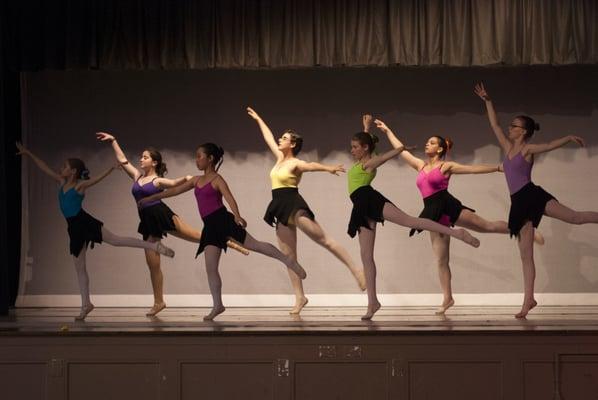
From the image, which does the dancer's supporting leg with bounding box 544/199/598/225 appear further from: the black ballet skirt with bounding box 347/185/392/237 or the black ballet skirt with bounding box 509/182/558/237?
the black ballet skirt with bounding box 347/185/392/237

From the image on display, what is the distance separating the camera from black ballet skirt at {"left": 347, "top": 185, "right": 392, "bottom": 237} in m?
7.87

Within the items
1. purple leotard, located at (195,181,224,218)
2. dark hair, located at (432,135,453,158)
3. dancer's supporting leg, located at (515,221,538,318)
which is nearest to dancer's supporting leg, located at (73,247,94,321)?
purple leotard, located at (195,181,224,218)

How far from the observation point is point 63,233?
10062mm

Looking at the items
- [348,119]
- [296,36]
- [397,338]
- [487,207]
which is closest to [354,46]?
[296,36]

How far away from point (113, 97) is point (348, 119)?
2.24 m

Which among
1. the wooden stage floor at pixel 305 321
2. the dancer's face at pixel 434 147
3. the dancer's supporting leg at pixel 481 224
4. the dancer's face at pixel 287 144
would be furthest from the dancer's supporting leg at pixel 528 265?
the dancer's face at pixel 287 144

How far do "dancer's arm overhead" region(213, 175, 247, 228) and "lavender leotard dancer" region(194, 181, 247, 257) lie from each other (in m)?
0.05

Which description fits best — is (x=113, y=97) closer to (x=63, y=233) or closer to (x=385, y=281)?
(x=63, y=233)

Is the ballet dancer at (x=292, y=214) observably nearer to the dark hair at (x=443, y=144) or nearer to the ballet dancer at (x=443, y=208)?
the ballet dancer at (x=443, y=208)

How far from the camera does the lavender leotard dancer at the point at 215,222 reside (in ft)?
25.7

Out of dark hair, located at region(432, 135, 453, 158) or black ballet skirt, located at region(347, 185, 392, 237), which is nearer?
black ballet skirt, located at region(347, 185, 392, 237)

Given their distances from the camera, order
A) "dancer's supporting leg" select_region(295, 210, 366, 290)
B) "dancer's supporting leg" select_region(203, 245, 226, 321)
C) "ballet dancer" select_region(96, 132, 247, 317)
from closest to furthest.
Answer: "dancer's supporting leg" select_region(203, 245, 226, 321) → "dancer's supporting leg" select_region(295, 210, 366, 290) → "ballet dancer" select_region(96, 132, 247, 317)

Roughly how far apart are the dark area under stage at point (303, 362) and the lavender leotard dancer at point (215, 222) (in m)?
1.01

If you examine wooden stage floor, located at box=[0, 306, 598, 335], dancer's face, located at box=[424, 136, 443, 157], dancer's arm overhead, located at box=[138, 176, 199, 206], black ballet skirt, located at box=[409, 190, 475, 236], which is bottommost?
wooden stage floor, located at box=[0, 306, 598, 335]
